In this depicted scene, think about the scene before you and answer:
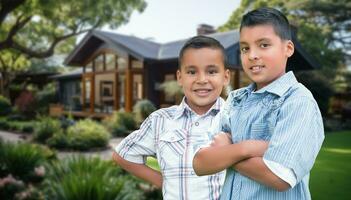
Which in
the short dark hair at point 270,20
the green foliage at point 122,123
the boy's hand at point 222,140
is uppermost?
the short dark hair at point 270,20

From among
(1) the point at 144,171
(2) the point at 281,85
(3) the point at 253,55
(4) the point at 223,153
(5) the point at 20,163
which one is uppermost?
(3) the point at 253,55

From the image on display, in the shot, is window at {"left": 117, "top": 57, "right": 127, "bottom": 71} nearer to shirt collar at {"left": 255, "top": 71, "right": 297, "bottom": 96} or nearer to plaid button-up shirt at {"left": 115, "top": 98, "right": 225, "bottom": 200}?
plaid button-up shirt at {"left": 115, "top": 98, "right": 225, "bottom": 200}

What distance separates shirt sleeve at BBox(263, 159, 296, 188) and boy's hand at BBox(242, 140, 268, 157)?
0.19 ft

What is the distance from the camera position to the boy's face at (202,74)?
71.2 inches

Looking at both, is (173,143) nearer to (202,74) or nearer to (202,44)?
(202,74)

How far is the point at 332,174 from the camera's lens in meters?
8.19

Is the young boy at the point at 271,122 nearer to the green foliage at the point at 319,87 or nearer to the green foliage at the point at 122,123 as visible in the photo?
the green foliage at the point at 122,123

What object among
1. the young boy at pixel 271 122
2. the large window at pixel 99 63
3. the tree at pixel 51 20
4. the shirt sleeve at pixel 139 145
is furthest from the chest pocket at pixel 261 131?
the large window at pixel 99 63

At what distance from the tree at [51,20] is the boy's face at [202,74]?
270 inches

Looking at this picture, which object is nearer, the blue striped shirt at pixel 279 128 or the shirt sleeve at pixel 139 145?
the blue striped shirt at pixel 279 128

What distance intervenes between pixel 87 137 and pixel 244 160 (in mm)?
12849

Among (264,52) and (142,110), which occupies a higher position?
(264,52)

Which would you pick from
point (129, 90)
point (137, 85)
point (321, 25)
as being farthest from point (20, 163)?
point (321, 25)

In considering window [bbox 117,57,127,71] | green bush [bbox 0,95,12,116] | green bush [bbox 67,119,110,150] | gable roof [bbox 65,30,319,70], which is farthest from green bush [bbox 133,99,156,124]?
green bush [bbox 0,95,12,116]
